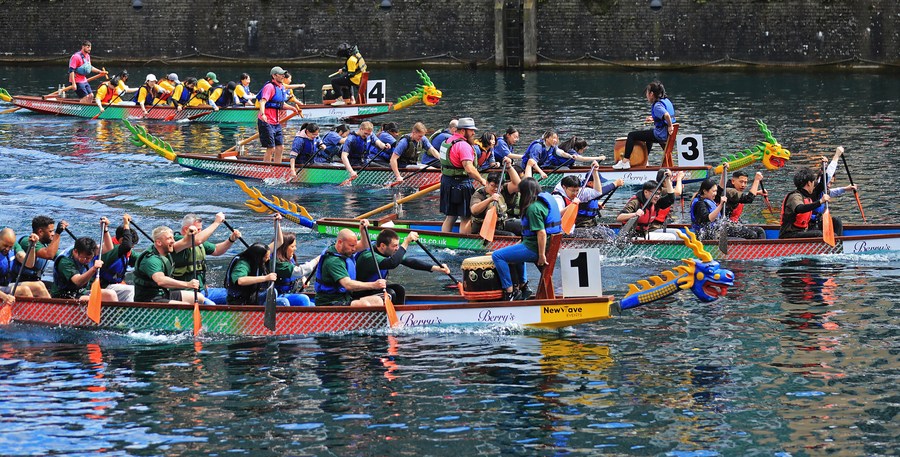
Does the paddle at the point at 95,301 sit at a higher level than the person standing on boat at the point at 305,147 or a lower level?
lower

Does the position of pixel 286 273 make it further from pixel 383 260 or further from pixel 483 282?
pixel 483 282

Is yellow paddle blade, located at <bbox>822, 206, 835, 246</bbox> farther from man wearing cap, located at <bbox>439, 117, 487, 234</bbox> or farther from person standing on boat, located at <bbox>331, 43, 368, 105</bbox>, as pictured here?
person standing on boat, located at <bbox>331, 43, 368, 105</bbox>

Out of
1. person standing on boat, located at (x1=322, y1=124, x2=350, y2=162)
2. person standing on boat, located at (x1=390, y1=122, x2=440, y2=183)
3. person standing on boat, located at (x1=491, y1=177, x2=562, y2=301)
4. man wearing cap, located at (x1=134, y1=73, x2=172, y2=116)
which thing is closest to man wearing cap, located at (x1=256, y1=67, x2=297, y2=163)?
person standing on boat, located at (x1=322, y1=124, x2=350, y2=162)

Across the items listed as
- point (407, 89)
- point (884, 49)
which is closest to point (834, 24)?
point (884, 49)

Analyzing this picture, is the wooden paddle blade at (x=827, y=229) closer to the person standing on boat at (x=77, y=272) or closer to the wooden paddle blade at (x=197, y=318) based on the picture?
the wooden paddle blade at (x=197, y=318)

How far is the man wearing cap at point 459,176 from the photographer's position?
72.1 feet

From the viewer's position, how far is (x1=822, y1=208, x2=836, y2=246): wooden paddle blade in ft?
68.0

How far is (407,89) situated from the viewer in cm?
4847

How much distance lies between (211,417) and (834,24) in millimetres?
42084

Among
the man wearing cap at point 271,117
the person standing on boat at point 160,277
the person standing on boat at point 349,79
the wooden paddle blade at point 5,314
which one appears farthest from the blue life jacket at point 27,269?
the person standing on boat at point 349,79

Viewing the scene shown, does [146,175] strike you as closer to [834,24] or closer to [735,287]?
[735,287]

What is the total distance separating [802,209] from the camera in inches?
829

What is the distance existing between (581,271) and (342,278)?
3136 millimetres

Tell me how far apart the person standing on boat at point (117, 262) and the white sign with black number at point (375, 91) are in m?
22.4
